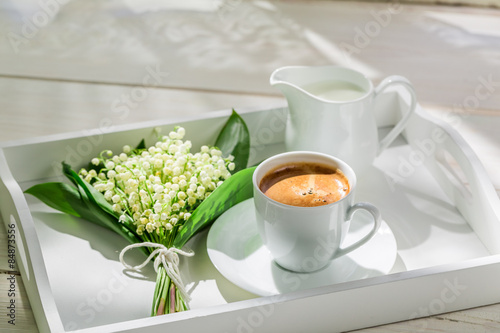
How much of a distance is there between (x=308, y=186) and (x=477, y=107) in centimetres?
63

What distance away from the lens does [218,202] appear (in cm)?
98

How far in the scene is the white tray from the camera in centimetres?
80

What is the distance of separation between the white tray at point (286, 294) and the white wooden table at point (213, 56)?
16 cm

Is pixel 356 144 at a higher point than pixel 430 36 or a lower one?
higher

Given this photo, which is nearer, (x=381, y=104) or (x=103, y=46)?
(x=381, y=104)

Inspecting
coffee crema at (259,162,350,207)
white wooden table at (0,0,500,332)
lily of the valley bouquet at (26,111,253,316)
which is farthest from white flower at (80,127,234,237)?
white wooden table at (0,0,500,332)

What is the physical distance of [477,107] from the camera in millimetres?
1388

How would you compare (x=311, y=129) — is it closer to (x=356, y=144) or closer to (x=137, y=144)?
(x=356, y=144)

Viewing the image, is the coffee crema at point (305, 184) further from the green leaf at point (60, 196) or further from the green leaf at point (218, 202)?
the green leaf at point (60, 196)

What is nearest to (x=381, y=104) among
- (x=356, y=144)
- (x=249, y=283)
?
(x=356, y=144)

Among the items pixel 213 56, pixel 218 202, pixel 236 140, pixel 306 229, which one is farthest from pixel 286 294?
pixel 213 56

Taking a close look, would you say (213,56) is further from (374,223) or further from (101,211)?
(374,223)

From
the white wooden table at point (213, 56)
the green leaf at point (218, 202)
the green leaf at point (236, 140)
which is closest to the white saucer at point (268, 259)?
the green leaf at point (218, 202)

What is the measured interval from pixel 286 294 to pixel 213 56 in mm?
935
